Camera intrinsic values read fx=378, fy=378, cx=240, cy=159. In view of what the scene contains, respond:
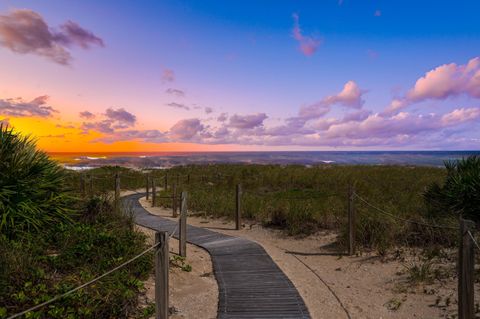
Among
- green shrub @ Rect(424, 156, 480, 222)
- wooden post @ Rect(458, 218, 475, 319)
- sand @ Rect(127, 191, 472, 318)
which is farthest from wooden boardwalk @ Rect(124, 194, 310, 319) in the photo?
green shrub @ Rect(424, 156, 480, 222)

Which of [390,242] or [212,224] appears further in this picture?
[212,224]

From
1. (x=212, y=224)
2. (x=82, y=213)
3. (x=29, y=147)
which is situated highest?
(x=29, y=147)

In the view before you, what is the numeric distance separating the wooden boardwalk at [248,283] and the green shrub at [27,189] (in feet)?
10.8

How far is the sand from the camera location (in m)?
5.49

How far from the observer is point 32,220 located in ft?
22.7

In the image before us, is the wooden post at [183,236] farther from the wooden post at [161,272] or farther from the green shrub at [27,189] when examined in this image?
the wooden post at [161,272]

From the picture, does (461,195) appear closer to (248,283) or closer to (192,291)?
(248,283)

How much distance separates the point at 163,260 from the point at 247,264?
3591 mm

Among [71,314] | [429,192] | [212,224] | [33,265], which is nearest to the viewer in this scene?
[71,314]

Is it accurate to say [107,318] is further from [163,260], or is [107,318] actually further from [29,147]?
[29,147]

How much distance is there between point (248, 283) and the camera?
620 centimetres

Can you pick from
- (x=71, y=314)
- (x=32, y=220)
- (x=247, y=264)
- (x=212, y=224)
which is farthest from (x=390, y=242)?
(x=32, y=220)

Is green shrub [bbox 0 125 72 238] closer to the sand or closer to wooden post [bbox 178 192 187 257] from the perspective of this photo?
wooden post [bbox 178 192 187 257]

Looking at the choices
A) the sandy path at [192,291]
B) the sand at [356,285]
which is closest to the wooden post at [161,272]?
the sandy path at [192,291]
